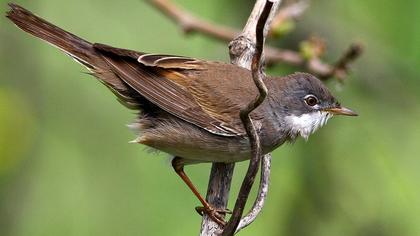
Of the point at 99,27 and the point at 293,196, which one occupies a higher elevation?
the point at 99,27

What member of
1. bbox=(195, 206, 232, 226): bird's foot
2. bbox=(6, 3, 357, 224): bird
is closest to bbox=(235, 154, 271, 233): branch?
bbox=(6, 3, 357, 224): bird

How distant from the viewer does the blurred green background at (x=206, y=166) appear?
713 centimetres

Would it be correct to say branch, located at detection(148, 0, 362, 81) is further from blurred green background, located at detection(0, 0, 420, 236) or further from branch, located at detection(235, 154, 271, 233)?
branch, located at detection(235, 154, 271, 233)

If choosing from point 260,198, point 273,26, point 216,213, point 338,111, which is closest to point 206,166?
point 273,26

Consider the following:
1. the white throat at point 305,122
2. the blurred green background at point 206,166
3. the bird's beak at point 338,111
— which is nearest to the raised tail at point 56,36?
the blurred green background at point 206,166

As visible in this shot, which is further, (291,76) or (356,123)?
(356,123)

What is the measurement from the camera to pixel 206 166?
7992 mm

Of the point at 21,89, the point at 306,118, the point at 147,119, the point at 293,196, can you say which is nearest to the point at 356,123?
the point at 293,196

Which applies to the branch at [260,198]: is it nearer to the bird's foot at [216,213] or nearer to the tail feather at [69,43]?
the bird's foot at [216,213]

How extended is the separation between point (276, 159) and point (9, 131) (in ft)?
7.32

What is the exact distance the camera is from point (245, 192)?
190 inches

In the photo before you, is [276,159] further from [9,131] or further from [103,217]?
[9,131]

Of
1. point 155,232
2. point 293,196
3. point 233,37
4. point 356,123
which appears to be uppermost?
point 233,37

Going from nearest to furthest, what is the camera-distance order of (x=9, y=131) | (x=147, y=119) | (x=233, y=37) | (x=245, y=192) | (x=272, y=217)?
(x=245, y=192) → (x=147, y=119) → (x=233, y=37) → (x=9, y=131) → (x=272, y=217)
